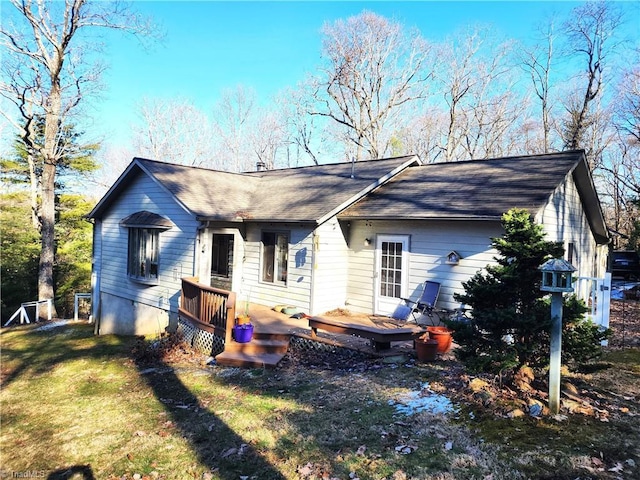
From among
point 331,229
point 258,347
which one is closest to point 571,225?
point 331,229

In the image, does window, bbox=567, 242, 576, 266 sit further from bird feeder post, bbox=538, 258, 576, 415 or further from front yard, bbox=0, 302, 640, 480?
bird feeder post, bbox=538, 258, 576, 415

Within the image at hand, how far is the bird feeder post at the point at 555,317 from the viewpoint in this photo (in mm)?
4465

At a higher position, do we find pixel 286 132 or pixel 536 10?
pixel 536 10

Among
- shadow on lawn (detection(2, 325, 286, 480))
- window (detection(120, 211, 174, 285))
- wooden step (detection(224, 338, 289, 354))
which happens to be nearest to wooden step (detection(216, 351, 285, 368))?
wooden step (detection(224, 338, 289, 354))

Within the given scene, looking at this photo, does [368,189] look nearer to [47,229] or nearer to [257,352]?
[257,352]

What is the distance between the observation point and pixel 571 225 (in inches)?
437

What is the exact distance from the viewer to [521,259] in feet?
16.9

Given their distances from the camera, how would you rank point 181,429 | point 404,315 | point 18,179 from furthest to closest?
point 18,179, point 404,315, point 181,429

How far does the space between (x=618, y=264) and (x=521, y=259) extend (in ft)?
68.7

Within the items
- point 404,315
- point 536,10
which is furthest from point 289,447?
point 536,10

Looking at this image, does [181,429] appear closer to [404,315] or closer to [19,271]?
[404,315]

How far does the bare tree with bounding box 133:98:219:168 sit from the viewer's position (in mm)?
31562

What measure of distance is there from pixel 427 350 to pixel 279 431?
340cm

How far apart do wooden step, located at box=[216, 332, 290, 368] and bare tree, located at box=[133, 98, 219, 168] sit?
88.6 ft
